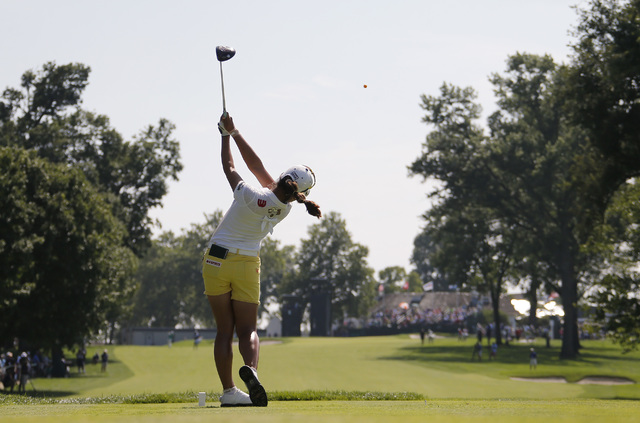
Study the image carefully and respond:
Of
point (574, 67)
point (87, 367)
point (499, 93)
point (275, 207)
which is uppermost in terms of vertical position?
point (499, 93)

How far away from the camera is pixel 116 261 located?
4647 centimetres

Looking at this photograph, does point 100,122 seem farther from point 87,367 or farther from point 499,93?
point 499,93

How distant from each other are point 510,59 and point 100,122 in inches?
1079

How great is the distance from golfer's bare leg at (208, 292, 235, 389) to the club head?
10.4ft

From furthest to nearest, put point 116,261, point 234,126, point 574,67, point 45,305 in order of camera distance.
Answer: point 116,261
point 45,305
point 574,67
point 234,126

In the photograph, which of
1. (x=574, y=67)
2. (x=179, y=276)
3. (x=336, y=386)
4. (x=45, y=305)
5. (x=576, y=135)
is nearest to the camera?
(x=574, y=67)

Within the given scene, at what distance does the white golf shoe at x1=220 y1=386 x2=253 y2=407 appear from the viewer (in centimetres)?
934

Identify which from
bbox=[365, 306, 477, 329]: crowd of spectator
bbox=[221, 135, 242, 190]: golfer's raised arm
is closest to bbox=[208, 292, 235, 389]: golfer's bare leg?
bbox=[221, 135, 242, 190]: golfer's raised arm

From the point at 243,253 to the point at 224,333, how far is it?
35.8 inches

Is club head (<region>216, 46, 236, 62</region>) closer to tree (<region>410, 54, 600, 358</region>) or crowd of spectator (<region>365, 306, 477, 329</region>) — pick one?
tree (<region>410, 54, 600, 358</region>)

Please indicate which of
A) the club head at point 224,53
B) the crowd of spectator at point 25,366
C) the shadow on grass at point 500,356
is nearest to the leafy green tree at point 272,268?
the shadow on grass at point 500,356

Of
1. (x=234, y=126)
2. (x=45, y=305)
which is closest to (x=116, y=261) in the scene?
(x=45, y=305)

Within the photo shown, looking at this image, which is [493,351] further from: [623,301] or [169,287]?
[169,287]

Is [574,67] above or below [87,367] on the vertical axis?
above
